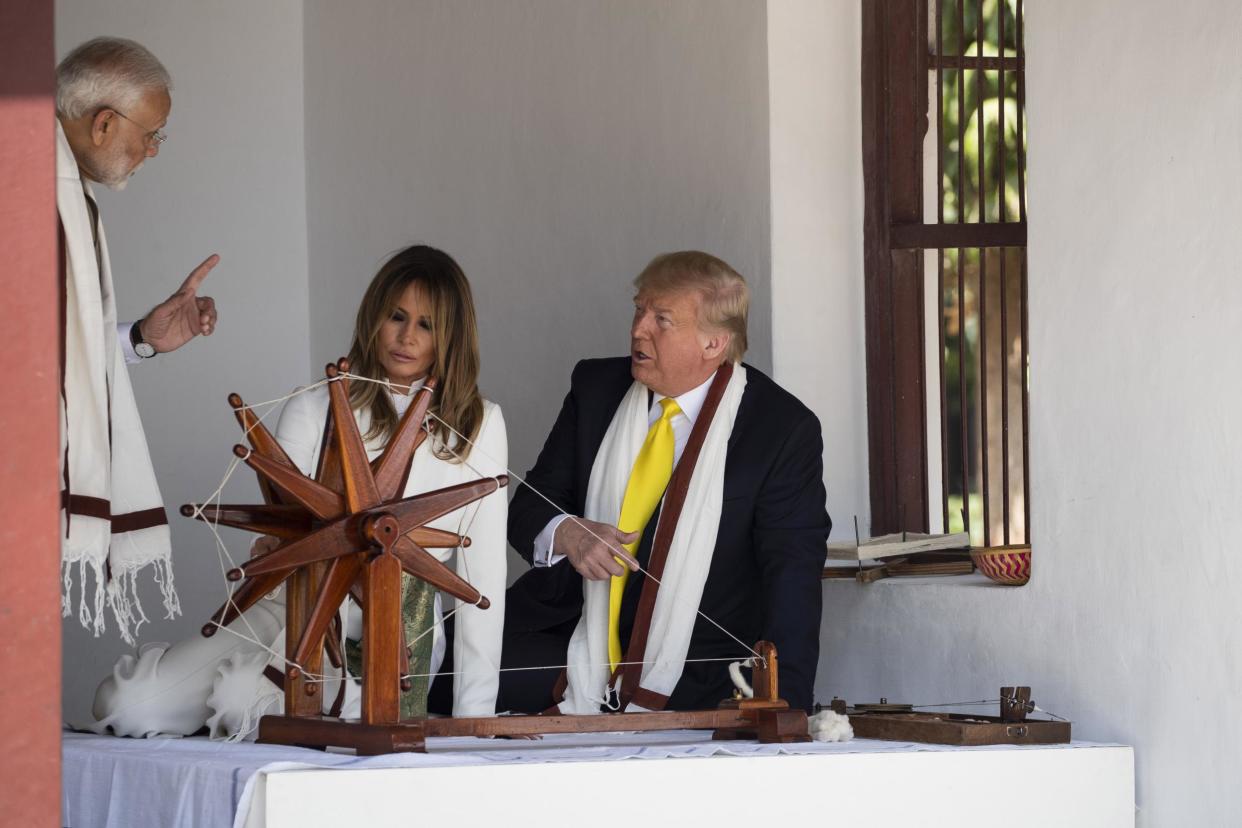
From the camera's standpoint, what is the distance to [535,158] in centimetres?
598

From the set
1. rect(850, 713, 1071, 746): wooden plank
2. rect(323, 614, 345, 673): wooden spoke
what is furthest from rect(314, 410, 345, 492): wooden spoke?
rect(850, 713, 1071, 746): wooden plank

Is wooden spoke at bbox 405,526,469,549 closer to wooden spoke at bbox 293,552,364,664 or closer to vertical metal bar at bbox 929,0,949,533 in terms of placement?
wooden spoke at bbox 293,552,364,664

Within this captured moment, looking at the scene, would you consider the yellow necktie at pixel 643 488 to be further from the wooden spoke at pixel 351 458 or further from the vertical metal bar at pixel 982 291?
the wooden spoke at pixel 351 458

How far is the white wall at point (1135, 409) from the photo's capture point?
3.68m

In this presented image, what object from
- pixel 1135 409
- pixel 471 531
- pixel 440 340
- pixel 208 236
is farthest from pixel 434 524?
pixel 208 236

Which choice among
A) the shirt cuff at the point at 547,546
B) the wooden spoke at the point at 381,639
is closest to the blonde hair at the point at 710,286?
the shirt cuff at the point at 547,546

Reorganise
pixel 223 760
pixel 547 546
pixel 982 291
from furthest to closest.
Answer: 1. pixel 982 291
2. pixel 547 546
3. pixel 223 760

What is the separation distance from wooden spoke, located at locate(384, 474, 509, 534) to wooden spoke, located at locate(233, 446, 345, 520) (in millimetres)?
106

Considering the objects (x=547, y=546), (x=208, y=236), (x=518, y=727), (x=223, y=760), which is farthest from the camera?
(x=208, y=236)

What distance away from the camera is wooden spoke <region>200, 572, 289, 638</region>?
3.37 meters

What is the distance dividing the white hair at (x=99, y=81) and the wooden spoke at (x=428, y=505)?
105cm

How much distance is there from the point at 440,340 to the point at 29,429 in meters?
1.72

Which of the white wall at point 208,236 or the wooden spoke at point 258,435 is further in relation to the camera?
the white wall at point 208,236

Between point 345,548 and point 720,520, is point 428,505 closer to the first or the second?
point 345,548
